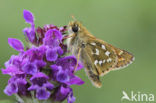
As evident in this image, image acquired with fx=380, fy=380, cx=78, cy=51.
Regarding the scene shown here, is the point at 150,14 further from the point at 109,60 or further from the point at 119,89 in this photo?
the point at 109,60

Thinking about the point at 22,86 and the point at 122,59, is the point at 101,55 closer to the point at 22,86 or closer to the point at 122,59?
the point at 122,59

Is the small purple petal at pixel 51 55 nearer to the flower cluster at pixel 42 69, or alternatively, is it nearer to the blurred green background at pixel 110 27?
the flower cluster at pixel 42 69

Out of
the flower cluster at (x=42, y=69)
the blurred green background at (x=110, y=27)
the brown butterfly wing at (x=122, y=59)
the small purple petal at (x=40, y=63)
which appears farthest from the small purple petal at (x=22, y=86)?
the blurred green background at (x=110, y=27)

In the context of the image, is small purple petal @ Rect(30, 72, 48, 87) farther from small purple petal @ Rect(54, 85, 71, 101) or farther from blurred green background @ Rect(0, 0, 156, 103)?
blurred green background @ Rect(0, 0, 156, 103)

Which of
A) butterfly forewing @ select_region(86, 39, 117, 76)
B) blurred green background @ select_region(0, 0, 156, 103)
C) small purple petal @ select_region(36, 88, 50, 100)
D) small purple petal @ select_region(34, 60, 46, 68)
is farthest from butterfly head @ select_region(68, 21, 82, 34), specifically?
blurred green background @ select_region(0, 0, 156, 103)

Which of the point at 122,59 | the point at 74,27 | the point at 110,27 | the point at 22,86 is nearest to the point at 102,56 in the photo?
the point at 122,59

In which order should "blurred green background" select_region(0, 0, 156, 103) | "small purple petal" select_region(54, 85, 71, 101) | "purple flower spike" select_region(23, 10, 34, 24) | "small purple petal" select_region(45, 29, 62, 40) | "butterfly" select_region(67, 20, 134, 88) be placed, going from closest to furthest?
"small purple petal" select_region(54, 85, 71, 101) < "small purple petal" select_region(45, 29, 62, 40) < "purple flower spike" select_region(23, 10, 34, 24) < "butterfly" select_region(67, 20, 134, 88) < "blurred green background" select_region(0, 0, 156, 103)

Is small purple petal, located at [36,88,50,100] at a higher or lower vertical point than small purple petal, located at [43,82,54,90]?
lower
